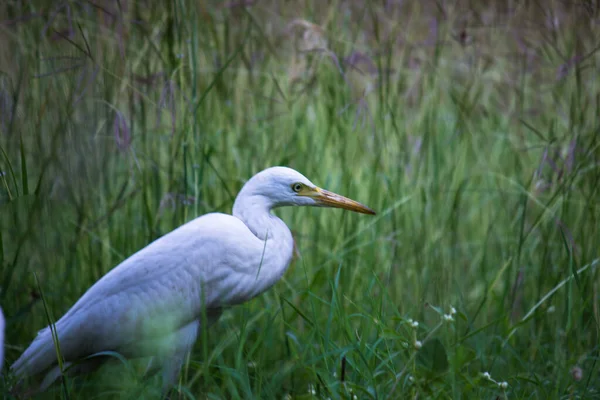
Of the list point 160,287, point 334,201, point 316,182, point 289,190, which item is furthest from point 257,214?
point 316,182

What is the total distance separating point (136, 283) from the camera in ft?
6.35

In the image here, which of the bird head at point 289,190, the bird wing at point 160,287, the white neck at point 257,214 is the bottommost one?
the bird wing at point 160,287

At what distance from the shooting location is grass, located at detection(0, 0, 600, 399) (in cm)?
196

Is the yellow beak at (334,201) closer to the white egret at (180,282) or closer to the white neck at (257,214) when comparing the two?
the white egret at (180,282)

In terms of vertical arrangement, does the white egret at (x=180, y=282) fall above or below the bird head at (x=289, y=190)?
below

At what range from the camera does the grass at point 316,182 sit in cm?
196

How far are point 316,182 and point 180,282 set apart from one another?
973mm

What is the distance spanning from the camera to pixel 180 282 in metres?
1.95

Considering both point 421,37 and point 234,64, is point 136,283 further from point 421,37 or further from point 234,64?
point 421,37

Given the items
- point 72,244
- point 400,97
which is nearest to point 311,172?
point 400,97

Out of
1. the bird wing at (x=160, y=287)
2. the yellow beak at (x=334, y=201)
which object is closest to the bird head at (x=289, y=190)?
the yellow beak at (x=334, y=201)

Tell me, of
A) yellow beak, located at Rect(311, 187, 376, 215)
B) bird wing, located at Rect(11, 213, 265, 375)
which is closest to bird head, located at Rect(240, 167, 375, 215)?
yellow beak, located at Rect(311, 187, 376, 215)

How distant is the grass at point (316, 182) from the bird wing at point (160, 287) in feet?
0.41

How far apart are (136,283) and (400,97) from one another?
5.06 feet
